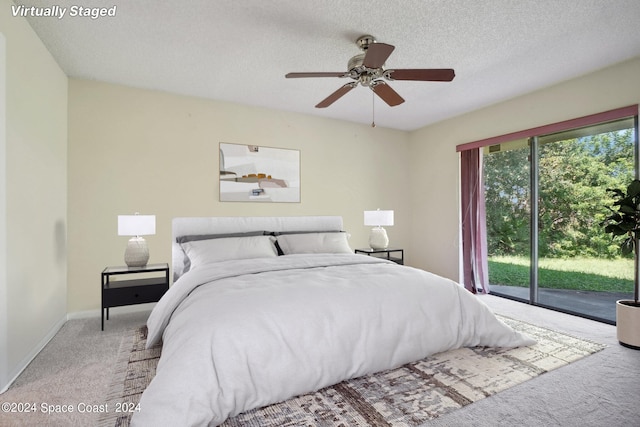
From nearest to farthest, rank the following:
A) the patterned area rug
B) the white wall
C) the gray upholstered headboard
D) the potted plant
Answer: the patterned area rug, the white wall, the potted plant, the gray upholstered headboard

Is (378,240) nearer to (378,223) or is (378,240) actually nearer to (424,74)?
(378,223)

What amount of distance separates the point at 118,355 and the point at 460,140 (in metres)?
4.64

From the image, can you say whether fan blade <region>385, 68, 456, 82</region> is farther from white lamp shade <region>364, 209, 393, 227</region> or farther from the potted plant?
white lamp shade <region>364, 209, 393, 227</region>

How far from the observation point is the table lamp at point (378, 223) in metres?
4.45

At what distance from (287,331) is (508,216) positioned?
11.8 feet

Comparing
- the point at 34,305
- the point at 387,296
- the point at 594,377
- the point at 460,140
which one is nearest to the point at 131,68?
the point at 34,305

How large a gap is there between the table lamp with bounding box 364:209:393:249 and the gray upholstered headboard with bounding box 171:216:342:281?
49 cm

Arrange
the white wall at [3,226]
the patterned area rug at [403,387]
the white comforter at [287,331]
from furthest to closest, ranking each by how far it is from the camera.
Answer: the white wall at [3,226] < the patterned area rug at [403,387] < the white comforter at [287,331]

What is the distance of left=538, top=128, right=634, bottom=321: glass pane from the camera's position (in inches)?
130

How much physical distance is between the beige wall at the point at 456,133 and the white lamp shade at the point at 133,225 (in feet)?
12.8

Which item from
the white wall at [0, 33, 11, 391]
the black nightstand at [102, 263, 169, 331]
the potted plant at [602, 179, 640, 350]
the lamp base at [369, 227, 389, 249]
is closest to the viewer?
the white wall at [0, 33, 11, 391]

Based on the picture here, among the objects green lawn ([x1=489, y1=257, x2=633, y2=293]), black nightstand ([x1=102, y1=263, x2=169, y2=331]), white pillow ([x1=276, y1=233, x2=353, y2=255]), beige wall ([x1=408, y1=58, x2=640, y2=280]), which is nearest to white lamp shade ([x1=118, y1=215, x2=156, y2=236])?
black nightstand ([x1=102, y1=263, x2=169, y2=331])

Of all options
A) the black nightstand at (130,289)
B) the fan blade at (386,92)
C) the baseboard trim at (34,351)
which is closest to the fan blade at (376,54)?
the fan blade at (386,92)

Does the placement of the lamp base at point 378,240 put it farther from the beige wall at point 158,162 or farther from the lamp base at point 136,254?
the lamp base at point 136,254
